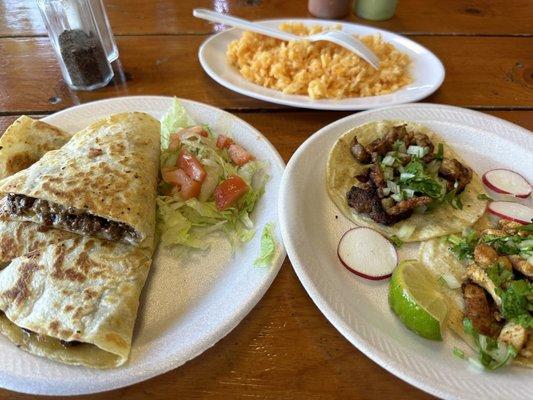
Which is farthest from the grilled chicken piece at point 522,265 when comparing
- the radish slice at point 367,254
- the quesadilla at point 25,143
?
the quesadilla at point 25,143

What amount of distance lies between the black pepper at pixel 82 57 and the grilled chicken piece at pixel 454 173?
2.39m

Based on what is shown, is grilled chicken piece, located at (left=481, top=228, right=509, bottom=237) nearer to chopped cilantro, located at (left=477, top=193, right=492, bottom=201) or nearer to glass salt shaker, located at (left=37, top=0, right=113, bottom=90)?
chopped cilantro, located at (left=477, top=193, right=492, bottom=201)

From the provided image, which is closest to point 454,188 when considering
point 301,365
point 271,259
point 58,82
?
point 271,259

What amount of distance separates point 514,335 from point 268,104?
1927 millimetres

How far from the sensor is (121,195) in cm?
171

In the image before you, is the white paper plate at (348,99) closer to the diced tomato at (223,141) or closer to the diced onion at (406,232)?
the diced tomato at (223,141)

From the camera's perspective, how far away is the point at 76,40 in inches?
104

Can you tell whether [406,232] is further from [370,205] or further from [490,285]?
[490,285]

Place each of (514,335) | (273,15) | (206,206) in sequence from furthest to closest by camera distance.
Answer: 1. (273,15)
2. (206,206)
3. (514,335)

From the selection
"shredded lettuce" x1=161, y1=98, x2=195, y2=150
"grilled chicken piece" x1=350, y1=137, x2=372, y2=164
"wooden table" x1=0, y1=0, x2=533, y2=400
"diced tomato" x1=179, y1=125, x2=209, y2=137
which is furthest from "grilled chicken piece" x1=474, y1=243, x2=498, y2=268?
"shredded lettuce" x1=161, y1=98, x2=195, y2=150

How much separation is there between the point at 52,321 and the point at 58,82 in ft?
6.85

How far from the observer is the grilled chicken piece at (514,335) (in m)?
1.39

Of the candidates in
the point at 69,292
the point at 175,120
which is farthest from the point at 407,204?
the point at 69,292

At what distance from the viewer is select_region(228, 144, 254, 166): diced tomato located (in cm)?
218
